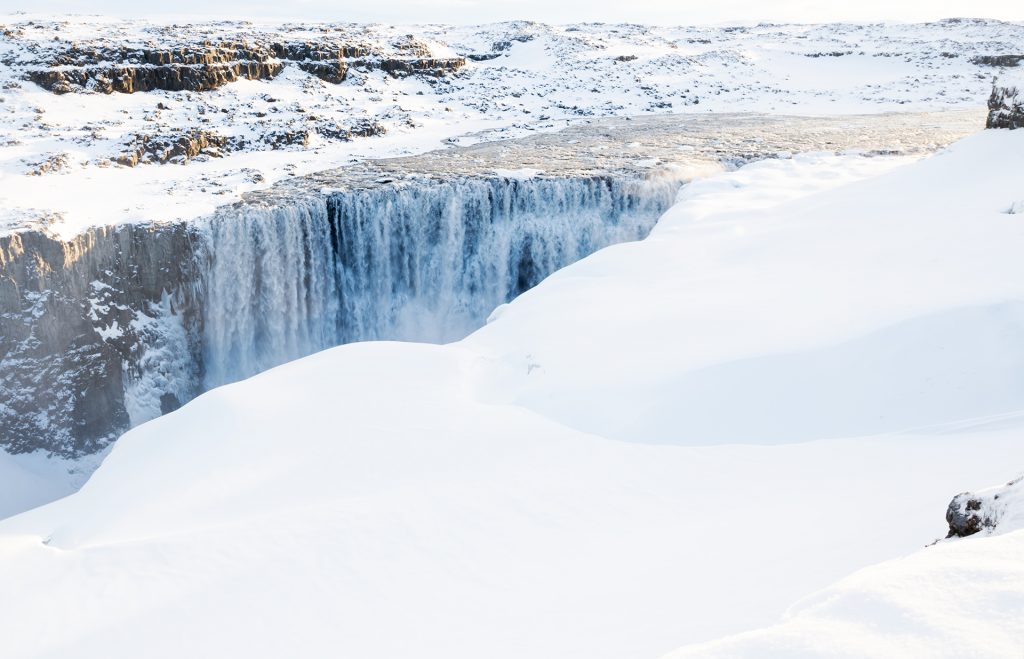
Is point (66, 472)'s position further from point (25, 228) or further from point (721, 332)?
point (721, 332)

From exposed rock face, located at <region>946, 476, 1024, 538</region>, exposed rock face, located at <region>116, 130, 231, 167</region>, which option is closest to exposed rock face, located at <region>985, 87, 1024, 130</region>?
exposed rock face, located at <region>946, 476, 1024, 538</region>

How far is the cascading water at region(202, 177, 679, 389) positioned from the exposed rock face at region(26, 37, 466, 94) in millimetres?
12080

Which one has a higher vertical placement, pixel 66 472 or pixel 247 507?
pixel 247 507

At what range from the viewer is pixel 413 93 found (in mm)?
29719

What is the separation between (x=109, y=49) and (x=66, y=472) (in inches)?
654

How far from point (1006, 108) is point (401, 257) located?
12.1 metres

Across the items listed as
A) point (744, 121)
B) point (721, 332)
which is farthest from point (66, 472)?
point (744, 121)

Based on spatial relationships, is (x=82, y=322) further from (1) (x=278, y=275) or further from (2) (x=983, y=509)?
(2) (x=983, y=509)

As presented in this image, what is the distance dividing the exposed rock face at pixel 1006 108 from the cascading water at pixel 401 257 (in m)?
6.22

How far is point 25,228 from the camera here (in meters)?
13.5

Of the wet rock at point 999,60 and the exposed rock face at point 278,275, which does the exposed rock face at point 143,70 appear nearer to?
the exposed rock face at point 278,275

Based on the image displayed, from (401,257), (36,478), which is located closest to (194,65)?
(401,257)

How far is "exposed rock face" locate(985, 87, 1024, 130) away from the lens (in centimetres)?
1338

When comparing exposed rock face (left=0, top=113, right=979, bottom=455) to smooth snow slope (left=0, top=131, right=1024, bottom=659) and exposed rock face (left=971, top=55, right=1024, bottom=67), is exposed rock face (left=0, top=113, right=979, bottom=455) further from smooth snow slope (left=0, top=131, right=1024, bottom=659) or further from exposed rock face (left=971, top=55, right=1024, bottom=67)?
exposed rock face (left=971, top=55, right=1024, bottom=67)
